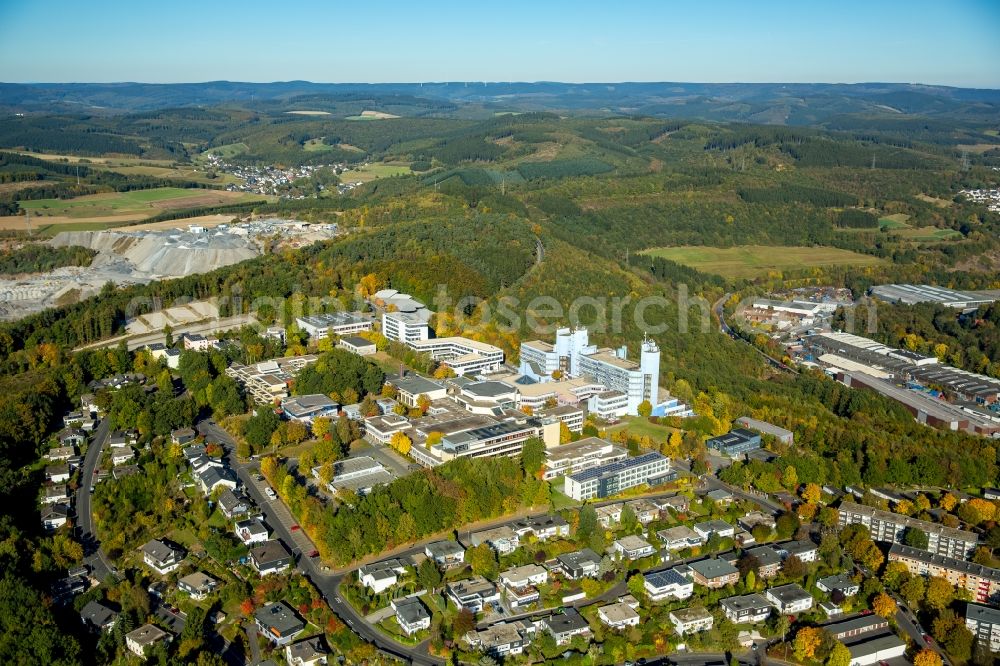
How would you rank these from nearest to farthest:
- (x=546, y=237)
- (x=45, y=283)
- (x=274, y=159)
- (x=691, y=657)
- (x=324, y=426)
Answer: (x=691, y=657) → (x=324, y=426) → (x=45, y=283) → (x=546, y=237) → (x=274, y=159)

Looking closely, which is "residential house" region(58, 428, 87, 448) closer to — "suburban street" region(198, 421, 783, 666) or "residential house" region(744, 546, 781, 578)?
"suburban street" region(198, 421, 783, 666)

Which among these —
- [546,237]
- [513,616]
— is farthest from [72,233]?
[513,616]

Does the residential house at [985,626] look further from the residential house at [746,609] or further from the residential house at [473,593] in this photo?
the residential house at [473,593]

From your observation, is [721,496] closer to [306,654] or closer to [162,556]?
[306,654]

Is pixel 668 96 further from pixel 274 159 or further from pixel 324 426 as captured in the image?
pixel 324 426

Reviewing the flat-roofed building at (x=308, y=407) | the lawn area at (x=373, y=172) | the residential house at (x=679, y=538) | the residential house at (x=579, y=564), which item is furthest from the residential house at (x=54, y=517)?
the lawn area at (x=373, y=172)
